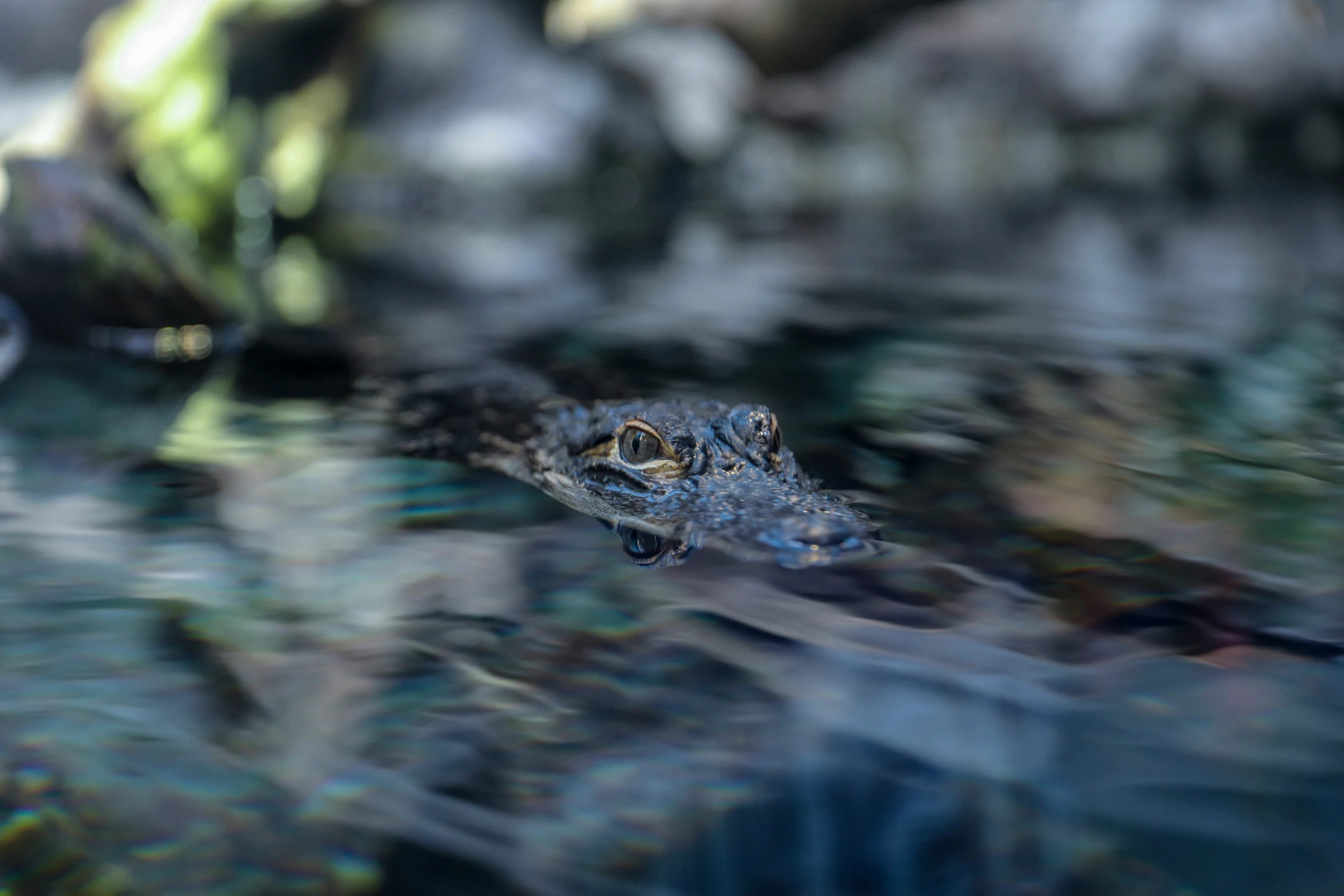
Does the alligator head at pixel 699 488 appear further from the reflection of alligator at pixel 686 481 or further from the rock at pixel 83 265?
the rock at pixel 83 265

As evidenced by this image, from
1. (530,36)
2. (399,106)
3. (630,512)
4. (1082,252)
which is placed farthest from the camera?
(530,36)

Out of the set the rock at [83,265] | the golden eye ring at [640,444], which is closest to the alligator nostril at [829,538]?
the golden eye ring at [640,444]

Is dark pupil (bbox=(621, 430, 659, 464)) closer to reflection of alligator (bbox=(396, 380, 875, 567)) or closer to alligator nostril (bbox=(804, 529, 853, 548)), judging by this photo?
reflection of alligator (bbox=(396, 380, 875, 567))

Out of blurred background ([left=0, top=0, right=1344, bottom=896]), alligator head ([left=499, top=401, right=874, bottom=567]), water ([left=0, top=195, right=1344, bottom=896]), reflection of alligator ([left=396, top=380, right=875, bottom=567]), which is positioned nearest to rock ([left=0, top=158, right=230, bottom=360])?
blurred background ([left=0, top=0, right=1344, bottom=896])

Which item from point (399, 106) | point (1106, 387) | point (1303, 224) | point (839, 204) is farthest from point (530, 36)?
point (1106, 387)

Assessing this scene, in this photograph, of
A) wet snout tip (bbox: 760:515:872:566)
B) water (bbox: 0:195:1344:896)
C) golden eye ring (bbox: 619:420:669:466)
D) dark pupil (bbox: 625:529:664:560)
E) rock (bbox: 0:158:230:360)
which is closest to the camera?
water (bbox: 0:195:1344:896)

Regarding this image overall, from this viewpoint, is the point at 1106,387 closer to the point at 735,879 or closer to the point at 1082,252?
the point at 735,879
